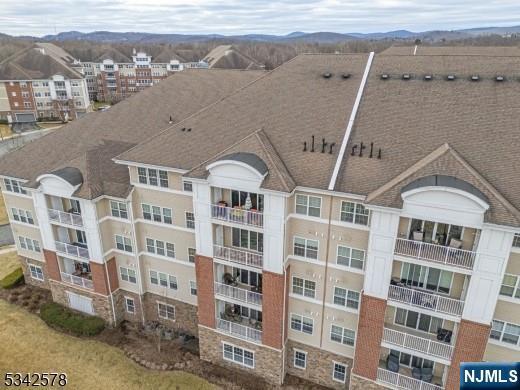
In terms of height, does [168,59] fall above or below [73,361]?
above

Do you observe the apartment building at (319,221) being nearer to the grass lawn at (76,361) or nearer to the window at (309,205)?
the window at (309,205)

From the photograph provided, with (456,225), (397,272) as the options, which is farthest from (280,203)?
(456,225)

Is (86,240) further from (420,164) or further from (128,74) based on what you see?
(128,74)

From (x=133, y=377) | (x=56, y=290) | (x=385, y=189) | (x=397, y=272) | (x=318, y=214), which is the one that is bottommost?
(x=133, y=377)

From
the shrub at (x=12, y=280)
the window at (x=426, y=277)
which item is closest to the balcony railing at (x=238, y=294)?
the window at (x=426, y=277)

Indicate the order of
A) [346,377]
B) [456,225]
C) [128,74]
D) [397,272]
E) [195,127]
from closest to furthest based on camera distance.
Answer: [456,225], [397,272], [346,377], [195,127], [128,74]

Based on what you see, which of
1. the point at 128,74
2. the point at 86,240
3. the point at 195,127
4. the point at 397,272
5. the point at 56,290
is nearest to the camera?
the point at 397,272
